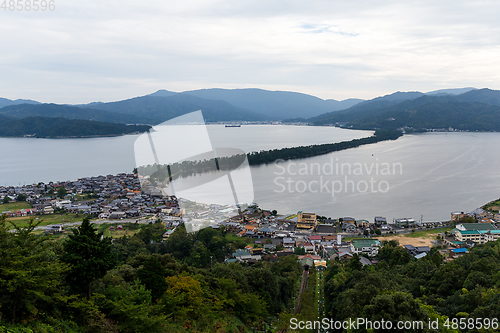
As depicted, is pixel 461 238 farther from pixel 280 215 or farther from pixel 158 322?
pixel 158 322

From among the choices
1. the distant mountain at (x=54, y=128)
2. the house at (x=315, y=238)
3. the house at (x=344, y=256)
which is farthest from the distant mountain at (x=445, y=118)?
the house at (x=344, y=256)

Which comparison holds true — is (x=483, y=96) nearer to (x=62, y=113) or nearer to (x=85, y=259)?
(x=62, y=113)

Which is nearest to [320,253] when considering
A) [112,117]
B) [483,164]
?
[483,164]

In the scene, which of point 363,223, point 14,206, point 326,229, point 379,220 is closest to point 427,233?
point 379,220

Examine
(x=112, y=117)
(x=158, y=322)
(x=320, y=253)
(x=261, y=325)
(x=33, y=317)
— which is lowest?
(x=320, y=253)

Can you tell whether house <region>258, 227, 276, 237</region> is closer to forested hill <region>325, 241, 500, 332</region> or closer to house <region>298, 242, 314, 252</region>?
house <region>298, 242, 314, 252</region>

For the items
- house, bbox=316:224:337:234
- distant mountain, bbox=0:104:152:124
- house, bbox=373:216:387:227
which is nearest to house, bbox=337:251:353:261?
house, bbox=316:224:337:234
